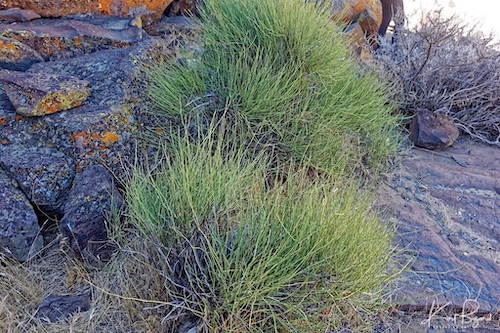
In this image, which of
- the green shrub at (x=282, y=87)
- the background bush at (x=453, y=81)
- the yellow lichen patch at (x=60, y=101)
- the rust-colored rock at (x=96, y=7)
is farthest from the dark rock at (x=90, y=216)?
the background bush at (x=453, y=81)

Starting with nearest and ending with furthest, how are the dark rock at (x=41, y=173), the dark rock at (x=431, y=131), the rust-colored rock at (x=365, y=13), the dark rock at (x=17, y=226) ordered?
the dark rock at (x=17, y=226) → the dark rock at (x=41, y=173) → the dark rock at (x=431, y=131) → the rust-colored rock at (x=365, y=13)

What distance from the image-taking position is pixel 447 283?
7.72 feet

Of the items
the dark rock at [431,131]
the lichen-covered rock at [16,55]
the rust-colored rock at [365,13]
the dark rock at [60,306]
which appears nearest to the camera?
the dark rock at [60,306]

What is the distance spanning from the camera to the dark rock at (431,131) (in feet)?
12.7

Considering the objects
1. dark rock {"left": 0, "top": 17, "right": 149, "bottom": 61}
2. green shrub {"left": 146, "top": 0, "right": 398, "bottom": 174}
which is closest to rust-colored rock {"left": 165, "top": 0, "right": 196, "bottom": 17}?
dark rock {"left": 0, "top": 17, "right": 149, "bottom": 61}

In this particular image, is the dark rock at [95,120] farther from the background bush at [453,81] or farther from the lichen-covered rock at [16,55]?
the background bush at [453,81]

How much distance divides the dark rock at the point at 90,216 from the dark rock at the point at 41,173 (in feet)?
0.35

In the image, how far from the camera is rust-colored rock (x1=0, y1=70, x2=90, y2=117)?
254cm

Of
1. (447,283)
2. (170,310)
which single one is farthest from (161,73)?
(447,283)

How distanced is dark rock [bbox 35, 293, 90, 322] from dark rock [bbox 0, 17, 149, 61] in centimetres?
172

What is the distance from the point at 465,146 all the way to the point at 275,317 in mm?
3004

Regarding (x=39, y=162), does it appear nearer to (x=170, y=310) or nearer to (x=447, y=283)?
(x=170, y=310)

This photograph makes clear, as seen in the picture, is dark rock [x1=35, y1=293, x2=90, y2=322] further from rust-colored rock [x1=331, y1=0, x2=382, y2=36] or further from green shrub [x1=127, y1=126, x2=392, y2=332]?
rust-colored rock [x1=331, y1=0, x2=382, y2=36]

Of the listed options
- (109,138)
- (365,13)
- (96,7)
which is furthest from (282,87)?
(365,13)
